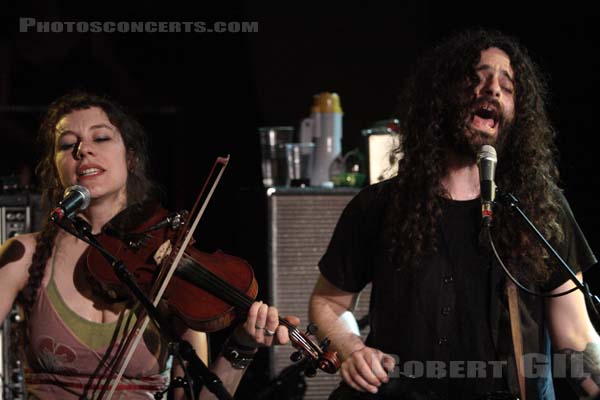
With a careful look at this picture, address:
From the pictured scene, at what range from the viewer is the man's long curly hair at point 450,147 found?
2.65 m

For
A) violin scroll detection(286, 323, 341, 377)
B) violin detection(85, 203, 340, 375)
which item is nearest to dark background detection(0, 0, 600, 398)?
violin detection(85, 203, 340, 375)

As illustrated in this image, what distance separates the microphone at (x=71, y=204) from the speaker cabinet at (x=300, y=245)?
5.37 ft

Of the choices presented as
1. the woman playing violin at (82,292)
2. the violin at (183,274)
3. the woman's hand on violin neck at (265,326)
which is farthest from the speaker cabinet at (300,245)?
the woman's hand on violin neck at (265,326)

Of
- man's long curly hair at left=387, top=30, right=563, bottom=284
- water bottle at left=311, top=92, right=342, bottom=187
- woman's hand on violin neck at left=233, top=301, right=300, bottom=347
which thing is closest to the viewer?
woman's hand on violin neck at left=233, top=301, right=300, bottom=347

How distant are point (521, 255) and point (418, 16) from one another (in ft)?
7.12

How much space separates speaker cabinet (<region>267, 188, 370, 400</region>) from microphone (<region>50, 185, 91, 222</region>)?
164 centimetres

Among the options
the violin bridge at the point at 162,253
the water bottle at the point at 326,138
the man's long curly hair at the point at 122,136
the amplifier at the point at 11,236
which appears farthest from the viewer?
the water bottle at the point at 326,138

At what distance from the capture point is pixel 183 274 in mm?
2410

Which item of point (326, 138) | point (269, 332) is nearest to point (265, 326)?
point (269, 332)

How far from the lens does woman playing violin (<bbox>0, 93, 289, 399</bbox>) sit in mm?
2492

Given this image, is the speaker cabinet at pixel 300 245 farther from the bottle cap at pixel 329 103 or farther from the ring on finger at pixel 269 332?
the ring on finger at pixel 269 332

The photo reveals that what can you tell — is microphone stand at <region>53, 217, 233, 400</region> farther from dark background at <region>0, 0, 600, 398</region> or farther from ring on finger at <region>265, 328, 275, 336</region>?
dark background at <region>0, 0, 600, 398</region>

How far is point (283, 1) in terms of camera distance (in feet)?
14.5

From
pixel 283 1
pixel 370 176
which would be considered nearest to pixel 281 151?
pixel 370 176
